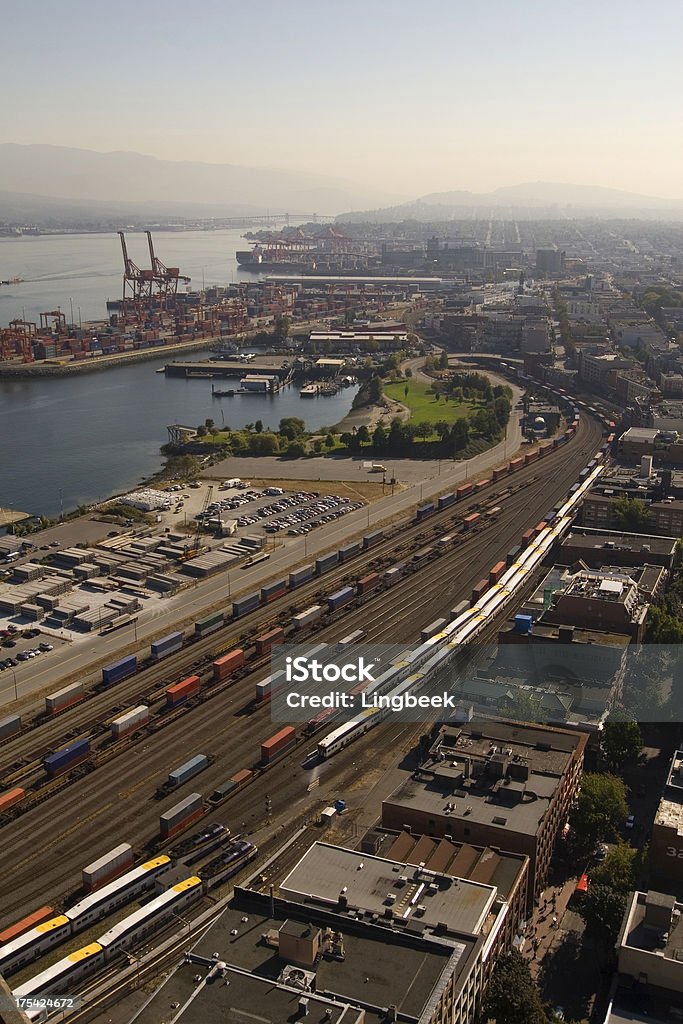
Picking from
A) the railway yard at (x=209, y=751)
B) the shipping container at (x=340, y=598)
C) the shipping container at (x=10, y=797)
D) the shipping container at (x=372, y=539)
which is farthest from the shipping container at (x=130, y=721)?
the shipping container at (x=372, y=539)

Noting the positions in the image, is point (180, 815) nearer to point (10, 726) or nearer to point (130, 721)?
point (130, 721)

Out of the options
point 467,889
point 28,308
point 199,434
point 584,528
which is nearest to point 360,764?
point 467,889

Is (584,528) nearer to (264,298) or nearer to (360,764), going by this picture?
(360,764)

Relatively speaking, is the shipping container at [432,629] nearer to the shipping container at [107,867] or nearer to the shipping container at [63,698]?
the shipping container at [63,698]

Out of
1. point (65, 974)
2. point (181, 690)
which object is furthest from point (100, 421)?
point (65, 974)

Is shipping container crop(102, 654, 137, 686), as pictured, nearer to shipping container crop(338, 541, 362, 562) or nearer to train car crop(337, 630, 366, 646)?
train car crop(337, 630, 366, 646)

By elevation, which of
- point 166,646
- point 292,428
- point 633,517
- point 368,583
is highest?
point 633,517
